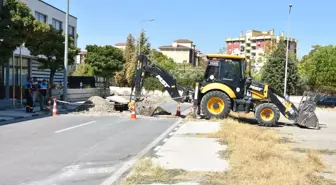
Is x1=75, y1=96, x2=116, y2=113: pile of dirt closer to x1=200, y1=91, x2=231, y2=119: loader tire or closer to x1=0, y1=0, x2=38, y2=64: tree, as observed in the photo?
x1=0, y1=0, x2=38, y2=64: tree

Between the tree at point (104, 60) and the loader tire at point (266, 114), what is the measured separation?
34.8 m

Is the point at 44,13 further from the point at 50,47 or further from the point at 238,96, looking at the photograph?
the point at 238,96

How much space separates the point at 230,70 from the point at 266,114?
264cm

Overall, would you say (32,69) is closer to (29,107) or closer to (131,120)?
(29,107)

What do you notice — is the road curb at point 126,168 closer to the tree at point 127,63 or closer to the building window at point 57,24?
the building window at point 57,24

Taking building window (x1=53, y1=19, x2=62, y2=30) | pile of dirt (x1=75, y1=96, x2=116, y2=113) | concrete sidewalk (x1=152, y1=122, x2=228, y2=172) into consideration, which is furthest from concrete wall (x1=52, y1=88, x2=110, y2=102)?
concrete sidewalk (x1=152, y1=122, x2=228, y2=172)

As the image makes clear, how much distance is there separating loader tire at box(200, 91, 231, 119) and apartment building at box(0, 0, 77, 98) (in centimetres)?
1310

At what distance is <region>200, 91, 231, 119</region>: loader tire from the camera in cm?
2042

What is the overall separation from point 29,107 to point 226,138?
42.0 feet

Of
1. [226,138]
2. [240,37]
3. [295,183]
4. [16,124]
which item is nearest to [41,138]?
[16,124]

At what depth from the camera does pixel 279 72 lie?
61.2m

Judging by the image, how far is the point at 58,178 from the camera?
310 inches

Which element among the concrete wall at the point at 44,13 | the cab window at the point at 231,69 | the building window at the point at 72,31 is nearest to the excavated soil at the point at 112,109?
the cab window at the point at 231,69

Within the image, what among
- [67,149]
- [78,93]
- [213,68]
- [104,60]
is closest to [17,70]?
[78,93]
